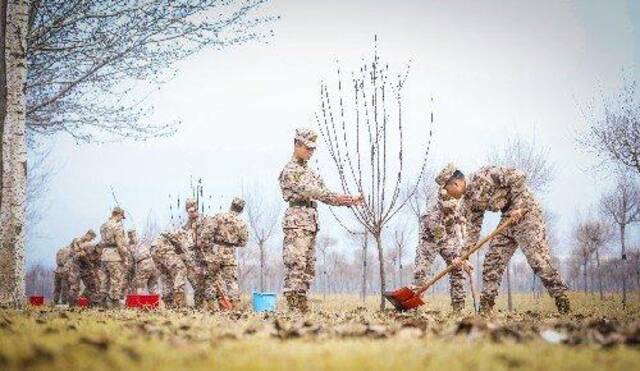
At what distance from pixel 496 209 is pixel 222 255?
4.47 meters

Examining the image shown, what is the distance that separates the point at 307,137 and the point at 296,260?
164 centimetres

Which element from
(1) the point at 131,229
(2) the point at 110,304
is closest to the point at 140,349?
(2) the point at 110,304

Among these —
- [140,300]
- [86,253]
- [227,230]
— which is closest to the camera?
[227,230]

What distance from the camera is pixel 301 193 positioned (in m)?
6.51

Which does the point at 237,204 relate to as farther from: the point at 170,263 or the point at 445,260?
the point at 445,260

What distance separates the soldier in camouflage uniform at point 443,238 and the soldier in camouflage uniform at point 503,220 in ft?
3.43

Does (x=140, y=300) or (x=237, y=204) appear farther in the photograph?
(x=237, y=204)

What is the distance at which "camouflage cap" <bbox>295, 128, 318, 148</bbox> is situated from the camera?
666 centimetres

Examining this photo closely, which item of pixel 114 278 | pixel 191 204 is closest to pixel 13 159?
pixel 191 204

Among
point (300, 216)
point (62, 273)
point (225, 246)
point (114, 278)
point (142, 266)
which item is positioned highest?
point (300, 216)

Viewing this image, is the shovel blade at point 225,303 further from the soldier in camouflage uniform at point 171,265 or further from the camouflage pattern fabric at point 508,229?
the camouflage pattern fabric at point 508,229

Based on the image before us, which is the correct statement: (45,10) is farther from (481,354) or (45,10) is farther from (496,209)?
(481,354)

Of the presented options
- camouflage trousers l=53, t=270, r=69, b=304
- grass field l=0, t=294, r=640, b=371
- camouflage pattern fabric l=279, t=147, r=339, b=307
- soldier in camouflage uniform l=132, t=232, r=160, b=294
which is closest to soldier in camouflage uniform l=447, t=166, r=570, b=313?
camouflage pattern fabric l=279, t=147, r=339, b=307

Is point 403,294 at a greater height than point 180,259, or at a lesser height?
lesser
